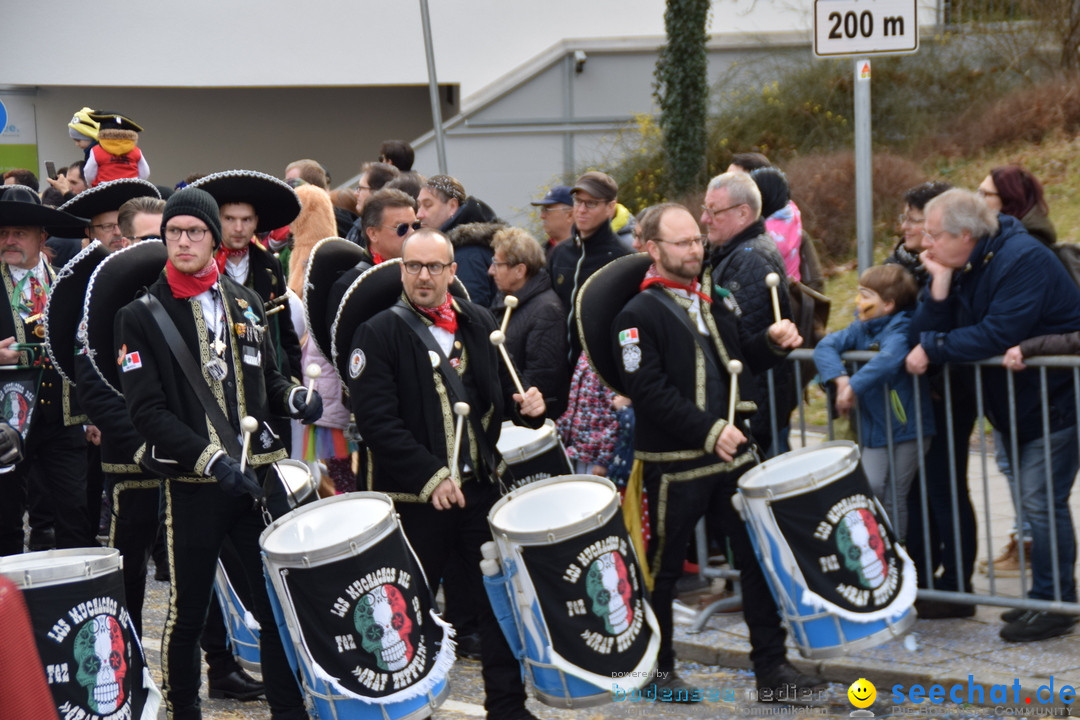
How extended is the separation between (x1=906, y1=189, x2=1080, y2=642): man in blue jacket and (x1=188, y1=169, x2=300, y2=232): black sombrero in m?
2.84

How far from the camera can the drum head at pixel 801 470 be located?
16.3 feet

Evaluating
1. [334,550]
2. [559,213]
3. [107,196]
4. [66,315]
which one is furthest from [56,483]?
[334,550]

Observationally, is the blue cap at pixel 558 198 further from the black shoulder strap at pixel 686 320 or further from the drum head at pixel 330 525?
the drum head at pixel 330 525

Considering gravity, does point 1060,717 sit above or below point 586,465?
below

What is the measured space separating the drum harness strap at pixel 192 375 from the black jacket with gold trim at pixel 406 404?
0.51 meters

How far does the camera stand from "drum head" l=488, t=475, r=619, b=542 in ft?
15.6

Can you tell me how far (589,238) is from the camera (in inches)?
283

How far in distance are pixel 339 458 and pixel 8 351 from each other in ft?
5.71

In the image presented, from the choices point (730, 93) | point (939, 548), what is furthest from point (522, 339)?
point (730, 93)

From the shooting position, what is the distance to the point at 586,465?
6.86 meters

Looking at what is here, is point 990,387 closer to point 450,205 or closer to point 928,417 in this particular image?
point 928,417

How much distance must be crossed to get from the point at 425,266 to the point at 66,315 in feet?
5.15

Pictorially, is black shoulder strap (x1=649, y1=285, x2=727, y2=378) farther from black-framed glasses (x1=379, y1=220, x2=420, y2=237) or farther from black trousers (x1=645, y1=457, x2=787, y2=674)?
black-framed glasses (x1=379, y1=220, x2=420, y2=237)

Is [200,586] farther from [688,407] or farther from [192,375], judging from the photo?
[688,407]
